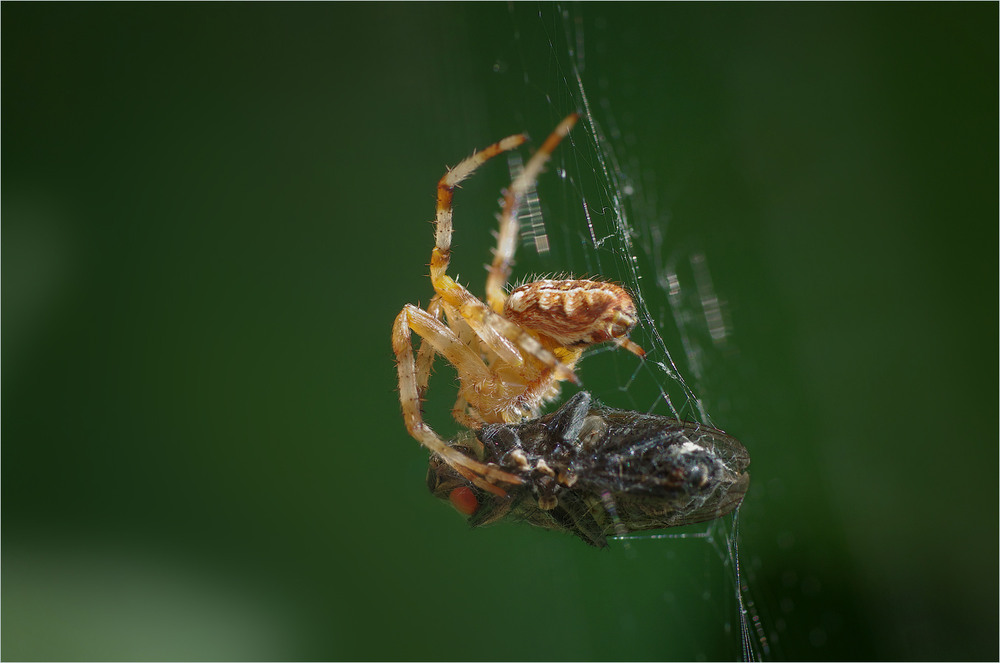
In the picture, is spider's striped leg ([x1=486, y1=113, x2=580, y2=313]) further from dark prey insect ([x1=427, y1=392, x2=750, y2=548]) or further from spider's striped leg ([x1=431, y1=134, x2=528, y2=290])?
dark prey insect ([x1=427, y1=392, x2=750, y2=548])

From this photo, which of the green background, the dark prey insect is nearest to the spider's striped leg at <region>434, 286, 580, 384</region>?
the dark prey insect

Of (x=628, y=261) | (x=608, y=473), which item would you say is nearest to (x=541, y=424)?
(x=608, y=473)

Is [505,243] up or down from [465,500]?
up

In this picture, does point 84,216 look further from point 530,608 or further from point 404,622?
point 530,608

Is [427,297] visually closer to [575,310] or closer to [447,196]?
[447,196]

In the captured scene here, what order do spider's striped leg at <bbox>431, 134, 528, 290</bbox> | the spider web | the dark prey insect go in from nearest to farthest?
1. the dark prey insect
2. spider's striped leg at <bbox>431, 134, 528, 290</bbox>
3. the spider web
